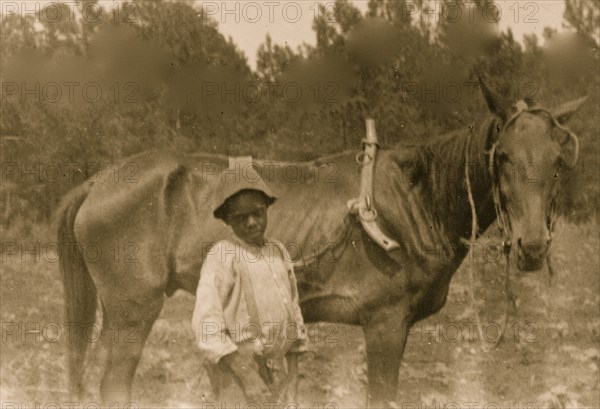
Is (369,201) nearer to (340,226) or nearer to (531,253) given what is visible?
(340,226)

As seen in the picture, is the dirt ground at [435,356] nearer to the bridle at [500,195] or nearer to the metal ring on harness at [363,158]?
the bridle at [500,195]

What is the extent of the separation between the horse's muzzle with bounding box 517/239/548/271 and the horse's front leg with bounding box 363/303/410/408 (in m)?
0.78

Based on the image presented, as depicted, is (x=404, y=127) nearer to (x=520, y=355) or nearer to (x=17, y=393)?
(x=520, y=355)

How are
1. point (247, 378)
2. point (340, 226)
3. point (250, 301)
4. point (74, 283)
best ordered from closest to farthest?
point (247, 378)
point (250, 301)
point (340, 226)
point (74, 283)

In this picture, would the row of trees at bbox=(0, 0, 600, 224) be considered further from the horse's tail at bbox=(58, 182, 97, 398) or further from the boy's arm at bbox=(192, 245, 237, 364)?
the boy's arm at bbox=(192, 245, 237, 364)

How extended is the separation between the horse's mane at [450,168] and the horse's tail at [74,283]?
2329 millimetres

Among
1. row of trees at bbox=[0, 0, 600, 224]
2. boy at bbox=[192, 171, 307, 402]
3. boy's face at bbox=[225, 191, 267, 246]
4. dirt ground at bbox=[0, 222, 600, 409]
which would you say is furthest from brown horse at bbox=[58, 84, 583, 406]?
row of trees at bbox=[0, 0, 600, 224]

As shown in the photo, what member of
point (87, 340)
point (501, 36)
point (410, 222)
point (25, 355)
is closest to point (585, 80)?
point (501, 36)

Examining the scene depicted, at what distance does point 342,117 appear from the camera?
26.4ft

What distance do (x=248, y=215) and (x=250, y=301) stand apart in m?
0.36

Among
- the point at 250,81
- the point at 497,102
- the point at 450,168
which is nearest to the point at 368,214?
the point at 450,168

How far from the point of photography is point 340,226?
14.1ft

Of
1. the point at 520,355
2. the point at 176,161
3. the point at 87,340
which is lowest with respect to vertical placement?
the point at 520,355

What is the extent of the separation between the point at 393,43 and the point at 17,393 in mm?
4930
